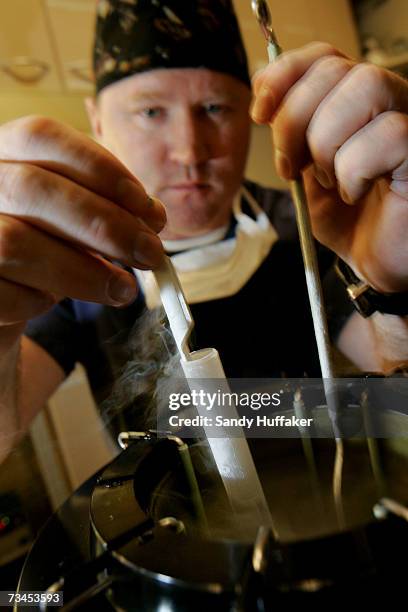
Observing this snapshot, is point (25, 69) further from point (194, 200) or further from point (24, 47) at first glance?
point (194, 200)

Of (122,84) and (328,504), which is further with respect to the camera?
(122,84)

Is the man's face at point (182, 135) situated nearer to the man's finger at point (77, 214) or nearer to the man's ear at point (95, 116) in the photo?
the man's ear at point (95, 116)

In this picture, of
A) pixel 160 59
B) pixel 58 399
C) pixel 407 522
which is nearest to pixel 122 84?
pixel 160 59

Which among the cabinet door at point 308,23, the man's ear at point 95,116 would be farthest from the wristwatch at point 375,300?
the cabinet door at point 308,23

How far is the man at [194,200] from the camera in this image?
241 mm

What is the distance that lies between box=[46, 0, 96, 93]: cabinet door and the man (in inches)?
16.0

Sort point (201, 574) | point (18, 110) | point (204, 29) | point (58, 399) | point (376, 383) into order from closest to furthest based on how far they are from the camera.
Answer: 1. point (201, 574)
2. point (376, 383)
3. point (204, 29)
4. point (58, 399)
5. point (18, 110)

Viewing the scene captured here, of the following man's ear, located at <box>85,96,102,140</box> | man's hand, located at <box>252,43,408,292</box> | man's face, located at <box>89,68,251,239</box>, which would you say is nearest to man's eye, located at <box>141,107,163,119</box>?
man's face, located at <box>89,68,251,239</box>

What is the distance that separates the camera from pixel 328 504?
23 centimetres

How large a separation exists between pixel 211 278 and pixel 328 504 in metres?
0.34

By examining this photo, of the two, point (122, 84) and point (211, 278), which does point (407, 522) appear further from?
point (122, 84)

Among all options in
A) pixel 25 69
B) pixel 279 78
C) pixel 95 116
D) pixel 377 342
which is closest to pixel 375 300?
pixel 377 342

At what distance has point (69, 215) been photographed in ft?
0.77

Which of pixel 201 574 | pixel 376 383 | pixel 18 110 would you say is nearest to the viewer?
pixel 201 574
